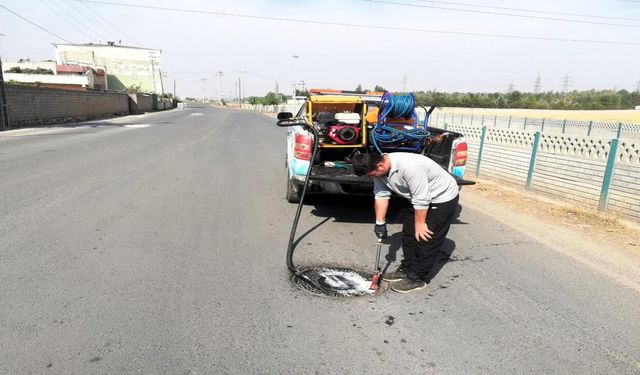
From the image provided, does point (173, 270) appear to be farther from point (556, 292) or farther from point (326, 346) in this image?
point (556, 292)

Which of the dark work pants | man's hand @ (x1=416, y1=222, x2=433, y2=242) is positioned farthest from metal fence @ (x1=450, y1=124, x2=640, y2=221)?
man's hand @ (x1=416, y1=222, x2=433, y2=242)

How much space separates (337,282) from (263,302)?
0.73 meters

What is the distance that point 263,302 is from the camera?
3.23 metres

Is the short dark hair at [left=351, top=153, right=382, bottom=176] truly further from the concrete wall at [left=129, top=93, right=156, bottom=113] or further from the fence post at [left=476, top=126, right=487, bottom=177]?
the concrete wall at [left=129, top=93, right=156, bottom=113]

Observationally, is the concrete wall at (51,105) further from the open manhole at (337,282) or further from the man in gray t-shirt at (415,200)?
the man in gray t-shirt at (415,200)

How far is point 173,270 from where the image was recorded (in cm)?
375

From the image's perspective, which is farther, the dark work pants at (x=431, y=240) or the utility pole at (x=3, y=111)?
Result: the utility pole at (x=3, y=111)

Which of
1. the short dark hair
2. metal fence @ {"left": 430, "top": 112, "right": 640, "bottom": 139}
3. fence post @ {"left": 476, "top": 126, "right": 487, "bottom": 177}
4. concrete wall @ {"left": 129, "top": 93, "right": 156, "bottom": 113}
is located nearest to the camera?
the short dark hair

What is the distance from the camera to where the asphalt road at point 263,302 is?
2.55 metres

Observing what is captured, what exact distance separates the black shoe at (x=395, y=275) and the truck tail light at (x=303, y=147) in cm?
194

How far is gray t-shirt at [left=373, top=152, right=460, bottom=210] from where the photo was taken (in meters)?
3.35

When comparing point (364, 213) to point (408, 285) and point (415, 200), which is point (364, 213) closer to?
point (408, 285)

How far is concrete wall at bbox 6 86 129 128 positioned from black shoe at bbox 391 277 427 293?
22.2 meters

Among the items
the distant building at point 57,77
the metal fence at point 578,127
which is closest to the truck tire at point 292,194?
the metal fence at point 578,127
